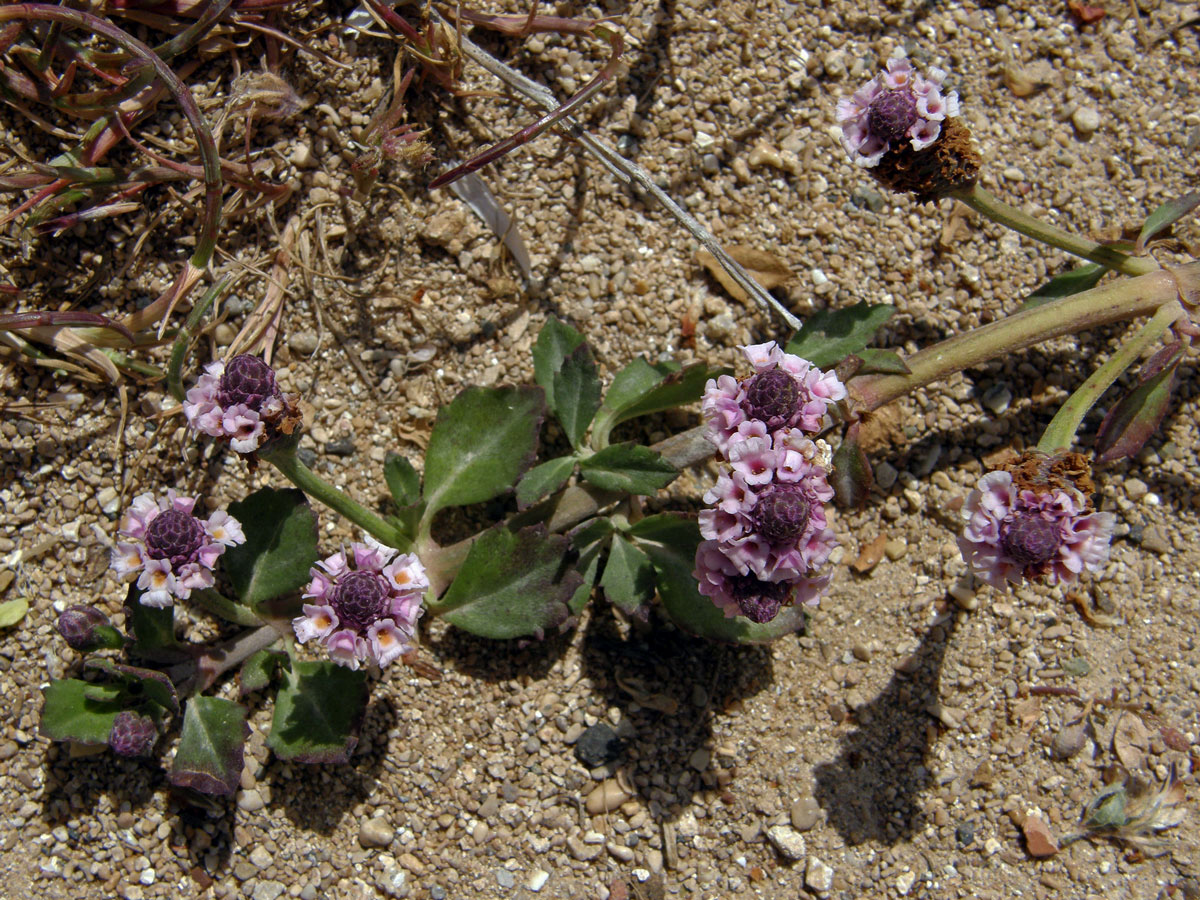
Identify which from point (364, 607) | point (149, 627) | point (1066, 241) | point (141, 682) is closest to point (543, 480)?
point (364, 607)

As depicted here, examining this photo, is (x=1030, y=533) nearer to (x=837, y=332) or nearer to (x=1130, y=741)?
(x=837, y=332)

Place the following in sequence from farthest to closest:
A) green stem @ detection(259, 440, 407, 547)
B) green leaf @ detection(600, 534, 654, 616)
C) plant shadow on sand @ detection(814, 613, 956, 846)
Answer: plant shadow on sand @ detection(814, 613, 956, 846) < green leaf @ detection(600, 534, 654, 616) < green stem @ detection(259, 440, 407, 547)

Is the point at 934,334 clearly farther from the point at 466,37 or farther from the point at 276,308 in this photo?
the point at 276,308

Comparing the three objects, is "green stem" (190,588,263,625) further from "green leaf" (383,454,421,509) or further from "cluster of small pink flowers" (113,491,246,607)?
"green leaf" (383,454,421,509)

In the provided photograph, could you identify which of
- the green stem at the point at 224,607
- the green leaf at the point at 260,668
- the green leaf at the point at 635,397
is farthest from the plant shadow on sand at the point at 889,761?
the green stem at the point at 224,607

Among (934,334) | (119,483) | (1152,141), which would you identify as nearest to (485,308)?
(119,483)

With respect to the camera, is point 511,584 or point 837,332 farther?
point 837,332

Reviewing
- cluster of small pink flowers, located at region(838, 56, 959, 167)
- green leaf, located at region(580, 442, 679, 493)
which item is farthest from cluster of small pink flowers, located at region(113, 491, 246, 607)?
cluster of small pink flowers, located at region(838, 56, 959, 167)
